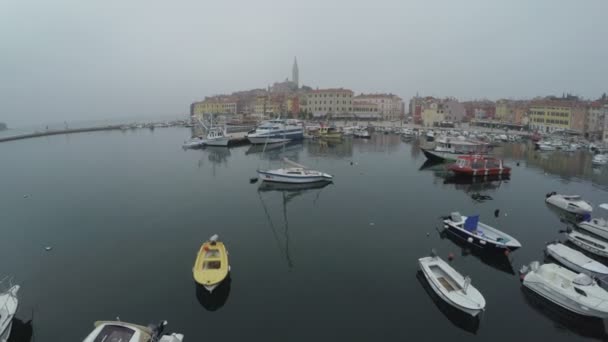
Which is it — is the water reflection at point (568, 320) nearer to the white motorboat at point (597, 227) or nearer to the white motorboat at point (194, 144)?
the white motorboat at point (597, 227)

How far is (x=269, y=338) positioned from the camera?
9.50 meters

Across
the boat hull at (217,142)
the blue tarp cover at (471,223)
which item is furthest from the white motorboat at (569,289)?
the boat hull at (217,142)

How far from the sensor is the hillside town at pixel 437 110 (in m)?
61.0

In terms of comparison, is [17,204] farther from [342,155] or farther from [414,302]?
[342,155]

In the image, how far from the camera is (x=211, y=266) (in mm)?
12500

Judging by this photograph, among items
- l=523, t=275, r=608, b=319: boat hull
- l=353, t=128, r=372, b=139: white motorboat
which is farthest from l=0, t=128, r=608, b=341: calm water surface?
l=353, t=128, r=372, b=139: white motorboat

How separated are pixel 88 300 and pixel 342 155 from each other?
120ft

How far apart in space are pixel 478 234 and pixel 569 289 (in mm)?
4688

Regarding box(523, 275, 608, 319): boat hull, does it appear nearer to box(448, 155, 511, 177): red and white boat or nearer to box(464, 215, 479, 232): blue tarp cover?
box(464, 215, 479, 232): blue tarp cover

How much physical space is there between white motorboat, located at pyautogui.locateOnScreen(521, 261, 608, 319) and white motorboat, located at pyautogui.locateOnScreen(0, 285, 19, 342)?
709 inches

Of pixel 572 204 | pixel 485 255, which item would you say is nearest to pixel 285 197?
pixel 485 255

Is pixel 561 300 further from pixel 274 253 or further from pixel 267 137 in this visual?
pixel 267 137

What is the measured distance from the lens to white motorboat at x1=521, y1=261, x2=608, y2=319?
1009 cm

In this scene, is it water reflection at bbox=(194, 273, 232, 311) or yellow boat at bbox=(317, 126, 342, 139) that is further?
yellow boat at bbox=(317, 126, 342, 139)
